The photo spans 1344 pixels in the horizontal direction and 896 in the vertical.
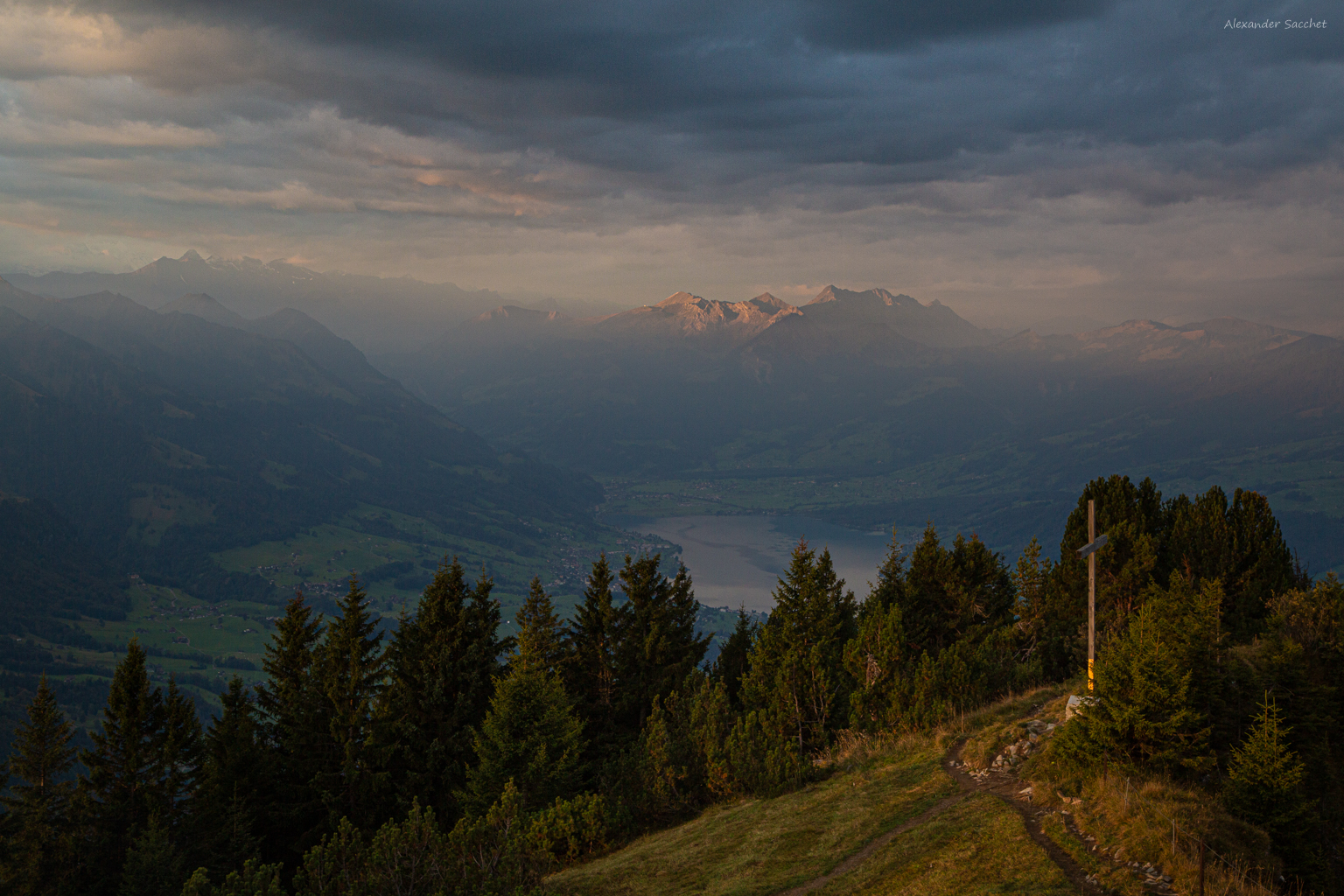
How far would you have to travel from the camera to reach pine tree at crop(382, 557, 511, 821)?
39.8 m

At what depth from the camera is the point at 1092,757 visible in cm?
1967

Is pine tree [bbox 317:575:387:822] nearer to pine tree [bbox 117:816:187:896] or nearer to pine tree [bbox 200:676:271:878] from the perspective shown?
pine tree [bbox 200:676:271:878]

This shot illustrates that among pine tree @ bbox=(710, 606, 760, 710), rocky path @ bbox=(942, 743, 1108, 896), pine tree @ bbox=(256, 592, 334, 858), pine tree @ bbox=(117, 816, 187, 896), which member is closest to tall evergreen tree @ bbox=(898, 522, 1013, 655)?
pine tree @ bbox=(710, 606, 760, 710)

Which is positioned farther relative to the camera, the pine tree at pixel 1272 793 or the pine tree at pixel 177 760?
the pine tree at pixel 177 760

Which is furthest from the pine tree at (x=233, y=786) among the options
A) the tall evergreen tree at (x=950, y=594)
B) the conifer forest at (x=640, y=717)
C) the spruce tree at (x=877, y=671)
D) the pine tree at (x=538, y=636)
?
the tall evergreen tree at (x=950, y=594)

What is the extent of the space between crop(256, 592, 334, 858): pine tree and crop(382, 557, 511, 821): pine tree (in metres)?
3.39

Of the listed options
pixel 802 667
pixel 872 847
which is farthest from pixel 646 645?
pixel 872 847

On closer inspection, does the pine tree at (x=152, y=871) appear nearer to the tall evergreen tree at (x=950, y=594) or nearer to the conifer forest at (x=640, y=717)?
the conifer forest at (x=640, y=717)

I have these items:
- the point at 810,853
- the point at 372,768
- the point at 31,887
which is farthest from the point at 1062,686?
the point at 31,887

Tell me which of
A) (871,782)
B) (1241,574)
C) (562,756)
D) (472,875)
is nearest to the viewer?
(472,875)

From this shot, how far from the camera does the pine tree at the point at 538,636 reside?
39.7 m

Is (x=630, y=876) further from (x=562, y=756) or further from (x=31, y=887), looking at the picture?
(x=31, y=887)

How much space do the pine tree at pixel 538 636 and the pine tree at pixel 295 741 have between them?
10089 mm

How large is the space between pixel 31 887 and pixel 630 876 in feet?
87.9
